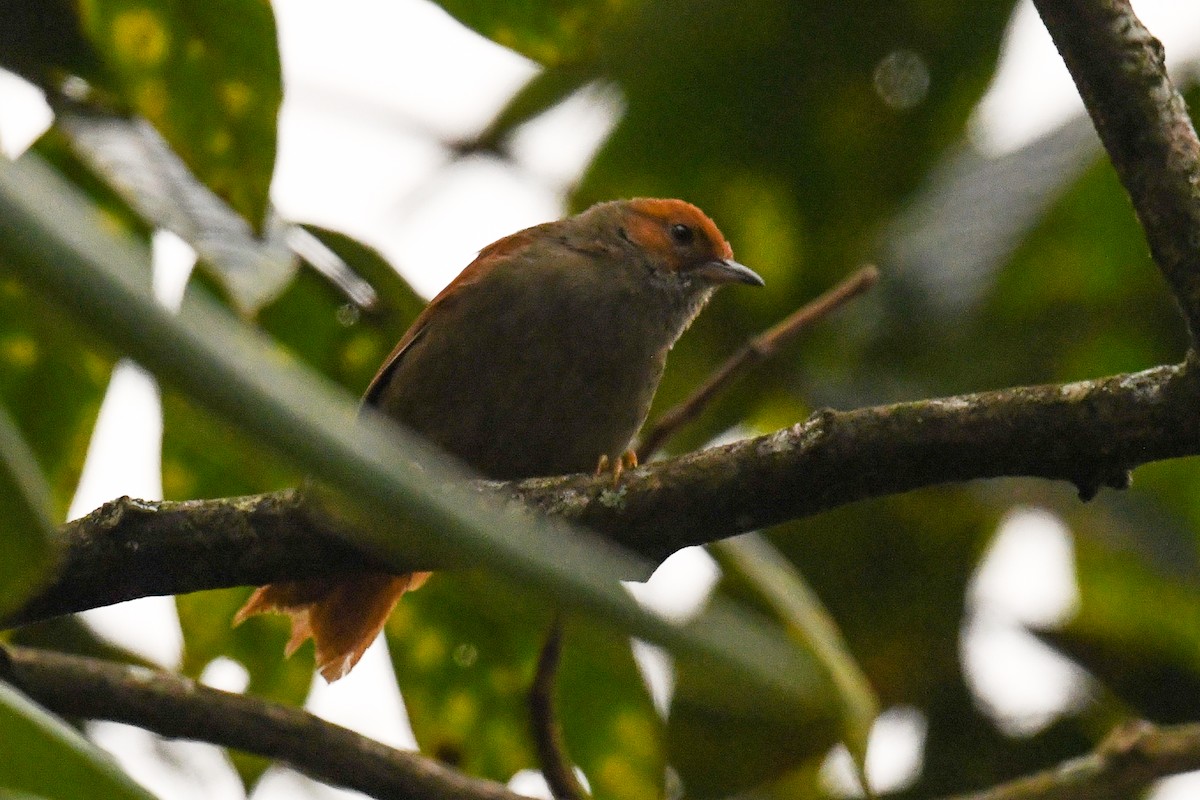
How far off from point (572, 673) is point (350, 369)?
0.96 m

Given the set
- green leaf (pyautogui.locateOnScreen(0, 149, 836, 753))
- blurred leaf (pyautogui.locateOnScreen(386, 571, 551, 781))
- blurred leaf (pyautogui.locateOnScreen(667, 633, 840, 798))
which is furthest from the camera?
blurred leaf (pyautogui.locateOnScreen(667, 633, 840, 798))

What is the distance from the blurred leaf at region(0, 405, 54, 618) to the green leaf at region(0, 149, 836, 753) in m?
0.21

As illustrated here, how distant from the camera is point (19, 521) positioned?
33.3 inches

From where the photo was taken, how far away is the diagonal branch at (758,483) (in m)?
2.30

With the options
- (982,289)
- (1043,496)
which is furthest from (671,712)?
(982,289)

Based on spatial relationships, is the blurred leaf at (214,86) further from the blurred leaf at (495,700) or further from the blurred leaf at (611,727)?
the blurred leaf at (611,727)

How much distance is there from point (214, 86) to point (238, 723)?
4.57 ft

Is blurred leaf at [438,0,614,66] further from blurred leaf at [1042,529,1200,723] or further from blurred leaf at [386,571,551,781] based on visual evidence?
blurred leaf at [1042,529,1200,723]

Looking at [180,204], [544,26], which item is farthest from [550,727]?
[544,26]

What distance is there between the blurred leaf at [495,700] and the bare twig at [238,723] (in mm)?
221

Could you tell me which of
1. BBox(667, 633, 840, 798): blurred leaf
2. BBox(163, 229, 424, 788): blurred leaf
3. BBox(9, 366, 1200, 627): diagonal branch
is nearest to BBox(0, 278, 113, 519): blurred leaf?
BBox(163, 229, 424, 788): blurred leaf

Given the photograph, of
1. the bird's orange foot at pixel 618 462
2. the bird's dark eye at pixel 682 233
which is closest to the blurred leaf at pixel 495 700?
the bird's orange foot at pixel 618 462

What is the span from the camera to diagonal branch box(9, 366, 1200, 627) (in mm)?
2305

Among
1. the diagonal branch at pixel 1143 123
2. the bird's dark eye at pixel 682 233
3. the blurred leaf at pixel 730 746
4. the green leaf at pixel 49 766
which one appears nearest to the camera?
the green leaf at pixel 49 766
